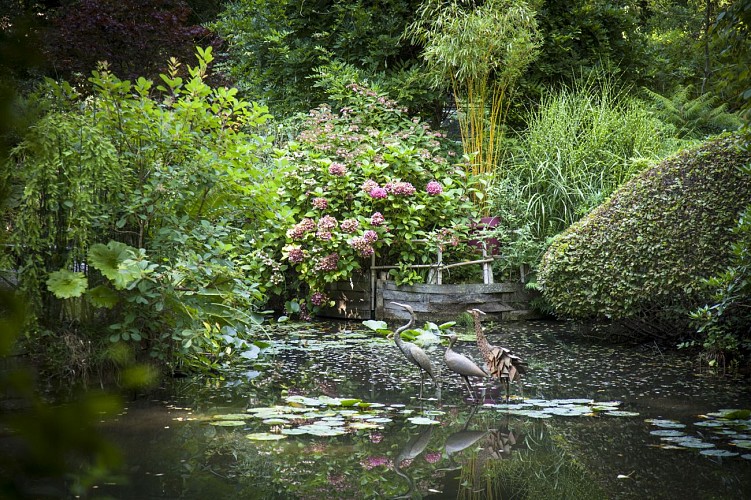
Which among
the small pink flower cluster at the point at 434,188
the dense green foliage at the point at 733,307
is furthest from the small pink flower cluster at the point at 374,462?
the small pink flower cluster at the point at 434,188

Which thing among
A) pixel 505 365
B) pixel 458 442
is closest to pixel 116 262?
pixel 458 442

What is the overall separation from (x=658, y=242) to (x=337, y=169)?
12.5ft

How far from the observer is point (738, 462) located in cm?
340

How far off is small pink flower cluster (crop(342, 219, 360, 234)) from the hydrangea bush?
0.04 feet

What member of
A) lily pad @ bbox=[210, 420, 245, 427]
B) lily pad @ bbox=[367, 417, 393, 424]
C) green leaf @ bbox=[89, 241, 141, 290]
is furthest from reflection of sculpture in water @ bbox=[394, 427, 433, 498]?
green leaf @ bbox=[89, 241, 141, 290]

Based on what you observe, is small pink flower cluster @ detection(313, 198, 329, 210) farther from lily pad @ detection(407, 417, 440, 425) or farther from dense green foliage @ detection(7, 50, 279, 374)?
lily pad @ detection(407, 417, 440, 425)

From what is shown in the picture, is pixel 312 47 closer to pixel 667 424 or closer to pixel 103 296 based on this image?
pixel 103 296

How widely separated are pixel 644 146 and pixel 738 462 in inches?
235

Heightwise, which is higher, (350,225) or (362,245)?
(350,225)

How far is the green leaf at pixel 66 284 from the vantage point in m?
4.36

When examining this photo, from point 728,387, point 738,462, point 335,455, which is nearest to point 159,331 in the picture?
point 335,455

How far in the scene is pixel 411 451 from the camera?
12.1 feet

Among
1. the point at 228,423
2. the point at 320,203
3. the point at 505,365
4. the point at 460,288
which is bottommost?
the point at 228,423

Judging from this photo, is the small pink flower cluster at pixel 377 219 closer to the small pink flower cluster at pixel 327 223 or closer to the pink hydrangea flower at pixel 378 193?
the pink hydrangea flower at pixel 378 193
